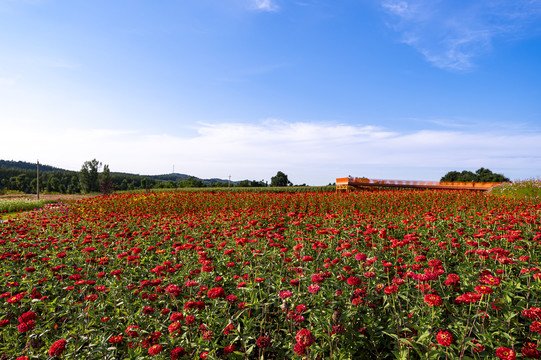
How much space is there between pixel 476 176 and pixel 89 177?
362ft

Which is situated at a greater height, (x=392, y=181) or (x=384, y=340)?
(x=392, y=181)

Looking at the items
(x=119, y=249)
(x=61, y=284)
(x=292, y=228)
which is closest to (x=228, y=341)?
(x=61, y=284)

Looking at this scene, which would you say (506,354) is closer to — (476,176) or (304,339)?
(304,339)

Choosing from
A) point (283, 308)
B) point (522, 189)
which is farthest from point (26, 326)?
point (522, 189)

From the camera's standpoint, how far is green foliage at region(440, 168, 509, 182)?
72.7m

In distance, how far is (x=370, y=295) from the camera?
3.31 metres

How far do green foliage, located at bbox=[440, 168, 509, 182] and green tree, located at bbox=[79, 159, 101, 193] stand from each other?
105970 millimetres

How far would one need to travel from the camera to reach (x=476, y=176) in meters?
81.6

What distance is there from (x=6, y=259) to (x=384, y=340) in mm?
7034

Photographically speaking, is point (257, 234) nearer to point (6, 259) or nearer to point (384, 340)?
point (384, 340)

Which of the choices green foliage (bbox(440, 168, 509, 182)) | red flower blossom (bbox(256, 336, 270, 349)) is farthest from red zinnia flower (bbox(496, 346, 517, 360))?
green foliage (bbox(440, 168, 509, 182))

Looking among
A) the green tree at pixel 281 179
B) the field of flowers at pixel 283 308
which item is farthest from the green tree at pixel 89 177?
the field of flowers at pixel 283 308

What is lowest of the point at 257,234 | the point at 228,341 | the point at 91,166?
the point at 228,341

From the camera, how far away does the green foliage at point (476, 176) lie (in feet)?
239
